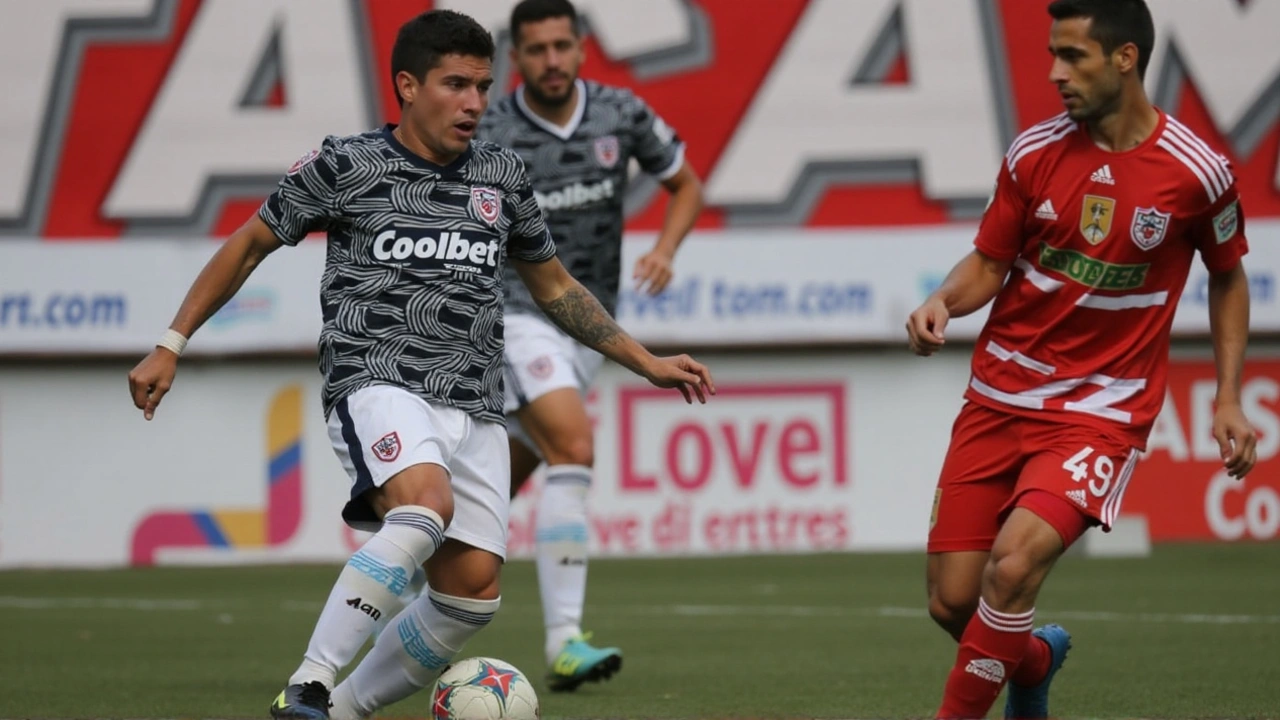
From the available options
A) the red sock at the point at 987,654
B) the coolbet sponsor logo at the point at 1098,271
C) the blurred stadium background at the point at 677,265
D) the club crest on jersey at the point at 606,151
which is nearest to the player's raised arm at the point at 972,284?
the coolbet sponsor logo at the point at 1098,271

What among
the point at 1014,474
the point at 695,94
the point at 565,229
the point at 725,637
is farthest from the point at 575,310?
the point at 695,94

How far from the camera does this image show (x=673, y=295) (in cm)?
1513

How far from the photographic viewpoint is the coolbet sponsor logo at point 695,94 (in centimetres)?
1522

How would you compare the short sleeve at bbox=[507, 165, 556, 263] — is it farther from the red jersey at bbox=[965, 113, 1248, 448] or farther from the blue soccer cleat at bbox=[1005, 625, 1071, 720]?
the blue soccer cleat at bbox=[1005, 625, 1071, 720]

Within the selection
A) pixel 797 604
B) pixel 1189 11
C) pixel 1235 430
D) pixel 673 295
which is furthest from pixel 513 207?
pixel 1189 11

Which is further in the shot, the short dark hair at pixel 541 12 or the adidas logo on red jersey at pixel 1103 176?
the short dark hair at pixel 541 12

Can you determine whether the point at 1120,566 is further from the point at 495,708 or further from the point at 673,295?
the point at 495,708

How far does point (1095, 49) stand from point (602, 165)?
2977 millimetres

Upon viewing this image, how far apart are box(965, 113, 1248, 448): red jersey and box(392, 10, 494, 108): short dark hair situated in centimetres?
150

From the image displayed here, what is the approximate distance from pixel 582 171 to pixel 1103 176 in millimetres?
2968

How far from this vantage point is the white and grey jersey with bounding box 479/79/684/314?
7.99 meters

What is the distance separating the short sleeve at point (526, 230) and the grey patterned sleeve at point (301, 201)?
520 mm

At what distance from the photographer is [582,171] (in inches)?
317

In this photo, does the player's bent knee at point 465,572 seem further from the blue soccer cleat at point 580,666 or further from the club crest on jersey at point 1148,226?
the club crest on jersey at point 1148,226
